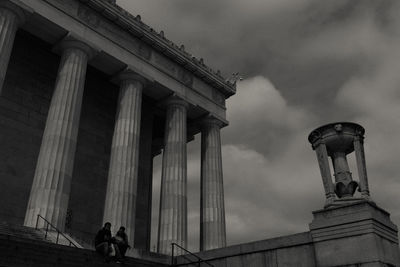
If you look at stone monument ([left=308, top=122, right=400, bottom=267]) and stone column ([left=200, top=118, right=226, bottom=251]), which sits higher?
stone column ([left=200, top=118, right=226, bottom=251])

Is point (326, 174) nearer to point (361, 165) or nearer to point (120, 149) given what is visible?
point (361, 165)

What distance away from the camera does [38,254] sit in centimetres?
1580

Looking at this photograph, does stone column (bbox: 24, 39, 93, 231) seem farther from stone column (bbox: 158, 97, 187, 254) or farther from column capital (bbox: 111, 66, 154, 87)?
stone column (bbox: 158, 97, 187, 254)

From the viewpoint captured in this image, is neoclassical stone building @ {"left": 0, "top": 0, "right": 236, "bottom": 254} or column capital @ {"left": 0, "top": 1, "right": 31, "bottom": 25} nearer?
column capital @ {"left": 0, "top": 1, "right": 31, "bottom": 25}

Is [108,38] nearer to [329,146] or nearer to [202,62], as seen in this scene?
[202,62]

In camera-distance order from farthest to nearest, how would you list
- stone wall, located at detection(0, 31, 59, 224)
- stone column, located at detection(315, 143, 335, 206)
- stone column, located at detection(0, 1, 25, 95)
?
stone wall, located at detection(0, 31, 59, 224) → stone column, located at detection(0, 1, 25, 95) → stone column, located at detection(315, 143, 335, 206)

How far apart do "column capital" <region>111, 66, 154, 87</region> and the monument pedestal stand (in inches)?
A: 779

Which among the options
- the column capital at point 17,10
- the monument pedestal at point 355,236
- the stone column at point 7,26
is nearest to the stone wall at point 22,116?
the column capital at point 17,10

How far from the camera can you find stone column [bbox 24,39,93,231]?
75.3 feet

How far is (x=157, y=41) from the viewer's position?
111 feet

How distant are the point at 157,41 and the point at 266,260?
2164 centimetres

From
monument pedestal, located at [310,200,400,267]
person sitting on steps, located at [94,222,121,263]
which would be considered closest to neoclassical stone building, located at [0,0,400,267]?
monument pedestal, located at [310,200,400,267]

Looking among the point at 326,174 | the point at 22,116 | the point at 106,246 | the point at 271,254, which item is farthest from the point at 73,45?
the point at 326,174

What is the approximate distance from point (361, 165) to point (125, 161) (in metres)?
16.8
